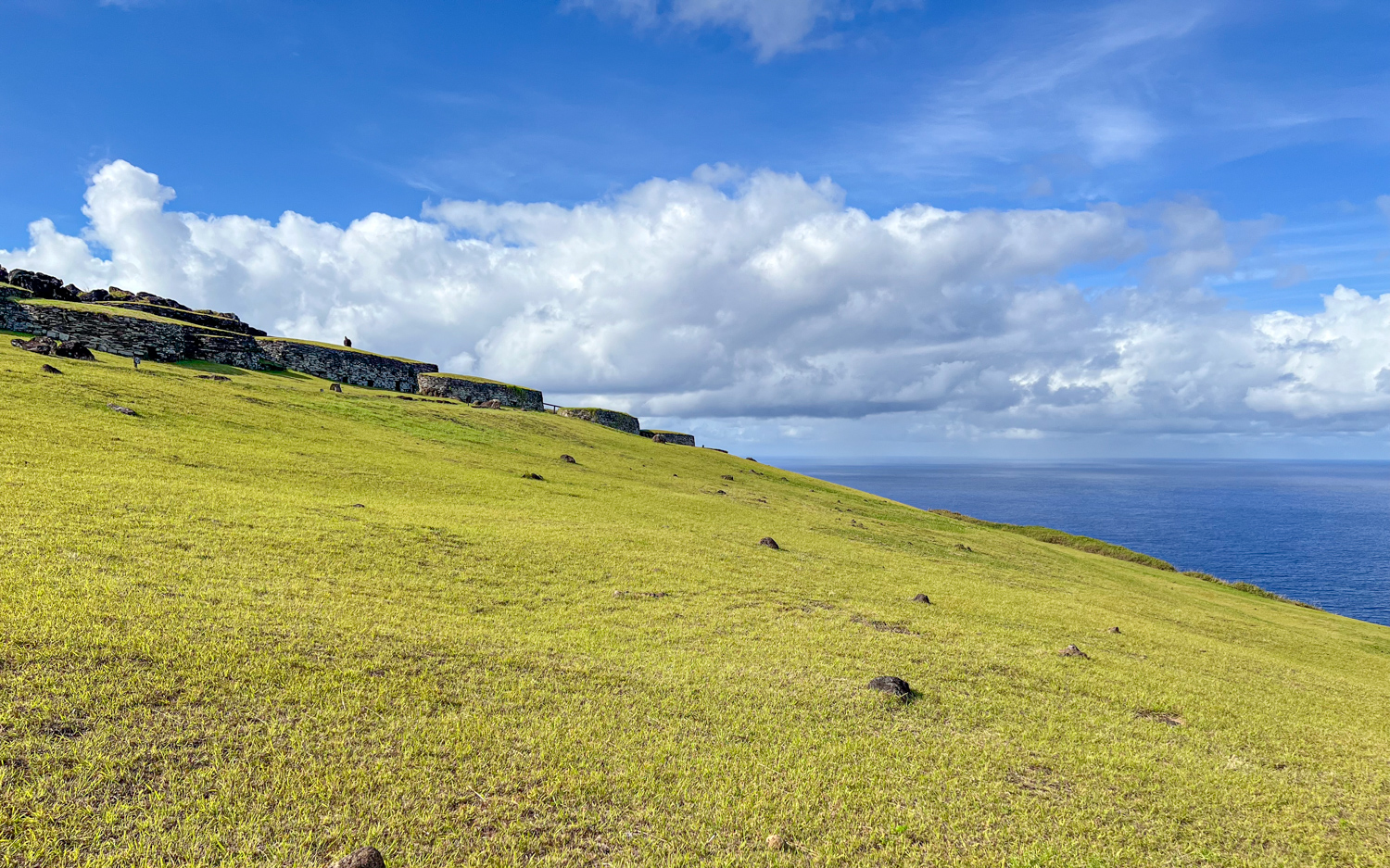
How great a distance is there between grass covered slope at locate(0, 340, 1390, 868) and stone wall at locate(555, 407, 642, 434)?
183 ft

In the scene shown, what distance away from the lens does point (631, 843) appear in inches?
263

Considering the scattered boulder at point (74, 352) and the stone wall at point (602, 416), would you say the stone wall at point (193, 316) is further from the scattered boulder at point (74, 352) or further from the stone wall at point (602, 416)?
the stone wall at point (602, 416)

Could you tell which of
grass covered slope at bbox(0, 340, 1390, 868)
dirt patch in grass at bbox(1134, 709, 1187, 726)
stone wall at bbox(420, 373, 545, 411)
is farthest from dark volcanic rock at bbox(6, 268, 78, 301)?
dirt patch in grass at bbox(1134, 709, 1187, 726)

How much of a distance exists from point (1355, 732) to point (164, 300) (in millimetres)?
87589

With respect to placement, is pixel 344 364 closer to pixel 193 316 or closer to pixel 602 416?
pixel 193 316

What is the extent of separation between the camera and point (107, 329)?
135ft

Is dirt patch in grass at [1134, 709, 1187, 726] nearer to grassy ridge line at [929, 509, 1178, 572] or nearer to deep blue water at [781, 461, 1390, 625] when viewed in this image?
grassy ridge line at [929, 509, 1178, 572]

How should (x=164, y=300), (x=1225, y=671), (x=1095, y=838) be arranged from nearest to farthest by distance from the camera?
(x=1095, y=838) < (x=1225, y=671) < (x=164, y=300)

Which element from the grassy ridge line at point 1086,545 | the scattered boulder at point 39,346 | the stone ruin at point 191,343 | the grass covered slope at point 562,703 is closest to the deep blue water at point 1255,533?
the grassy ridge line at point 1086,545

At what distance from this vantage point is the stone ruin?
40.0 m

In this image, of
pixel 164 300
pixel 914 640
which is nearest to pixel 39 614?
pixel 914 640

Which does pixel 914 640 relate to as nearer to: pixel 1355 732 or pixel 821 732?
pixel 821 732

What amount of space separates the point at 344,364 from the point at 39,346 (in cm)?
2691

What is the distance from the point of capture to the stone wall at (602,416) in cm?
7819
